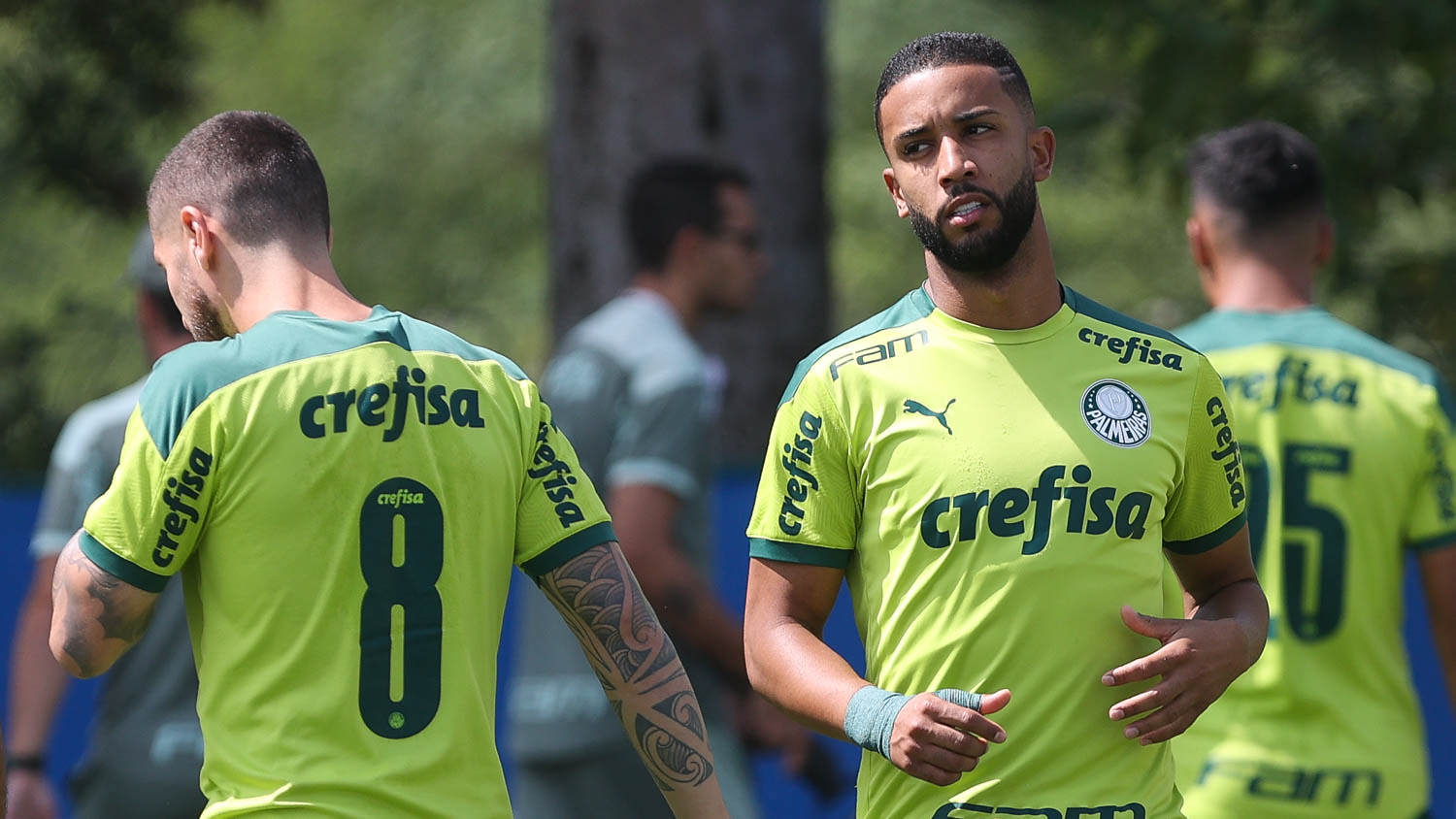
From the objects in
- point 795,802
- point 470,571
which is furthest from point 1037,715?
point 795,802

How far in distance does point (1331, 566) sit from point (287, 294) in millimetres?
2818

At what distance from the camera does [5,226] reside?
1678 cm

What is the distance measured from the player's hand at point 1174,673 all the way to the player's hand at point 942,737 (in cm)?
28

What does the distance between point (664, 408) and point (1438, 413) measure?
7.71 feet

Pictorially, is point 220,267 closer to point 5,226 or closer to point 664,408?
point 664,408

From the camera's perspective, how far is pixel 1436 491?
15.7 ft

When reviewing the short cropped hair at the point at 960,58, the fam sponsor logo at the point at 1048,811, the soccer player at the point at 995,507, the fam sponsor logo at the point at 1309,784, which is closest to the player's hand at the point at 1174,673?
the soccer player at the point at 995,507

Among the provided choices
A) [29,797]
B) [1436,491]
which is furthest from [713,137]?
[1436,491]

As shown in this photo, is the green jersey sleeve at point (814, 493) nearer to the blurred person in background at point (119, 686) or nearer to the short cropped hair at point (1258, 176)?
the short cropped hair at point (1258, 176)

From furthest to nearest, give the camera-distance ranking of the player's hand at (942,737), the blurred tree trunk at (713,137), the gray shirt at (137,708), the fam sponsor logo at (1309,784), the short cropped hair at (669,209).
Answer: the blurred tree trunk at (713,137) → the short cropped hair at (669,209) → the gray shirt at (137,708) → the fam sponsor logo at (1309,784) → the player's hand at (942,737)

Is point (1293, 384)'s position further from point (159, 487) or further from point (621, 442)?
point (159, 487)

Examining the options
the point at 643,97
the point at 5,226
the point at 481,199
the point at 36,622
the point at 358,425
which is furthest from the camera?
the point at 481,199

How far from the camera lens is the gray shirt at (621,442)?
594cm

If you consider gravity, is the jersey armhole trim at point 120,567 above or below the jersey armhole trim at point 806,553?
below
